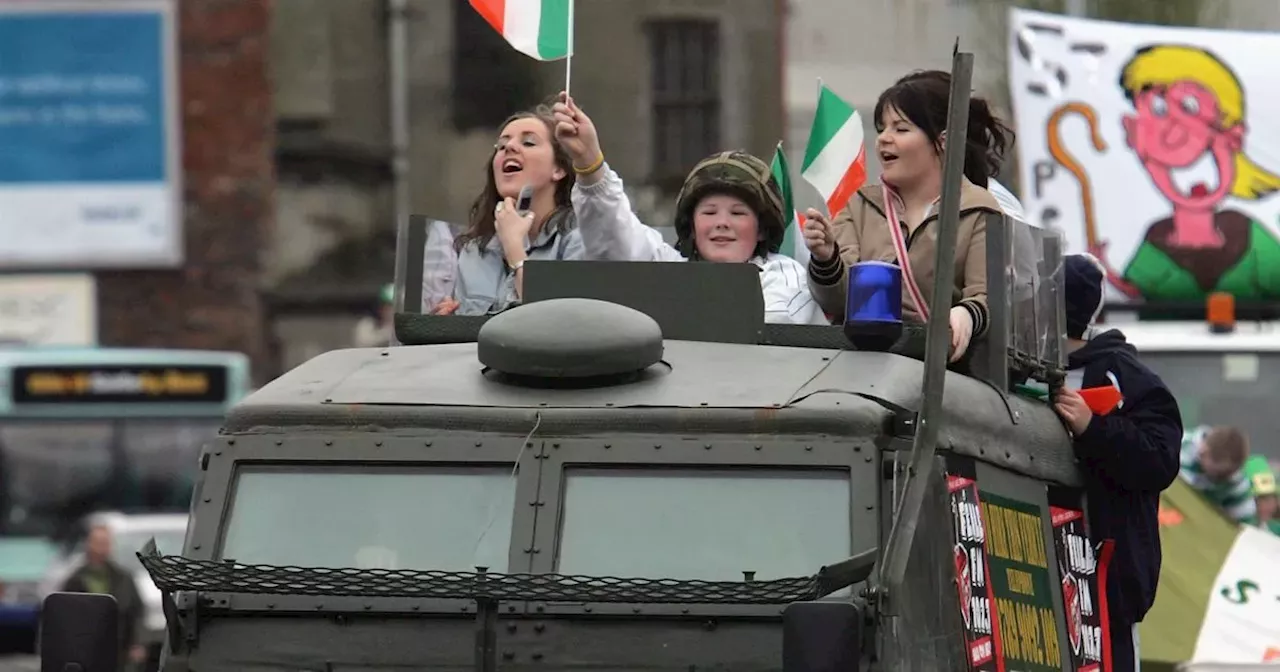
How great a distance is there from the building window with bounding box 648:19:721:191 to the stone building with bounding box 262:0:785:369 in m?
0.04

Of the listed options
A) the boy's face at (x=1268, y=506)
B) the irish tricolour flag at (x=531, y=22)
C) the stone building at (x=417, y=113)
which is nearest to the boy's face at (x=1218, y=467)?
the boy's face at (x=1268, y=506)

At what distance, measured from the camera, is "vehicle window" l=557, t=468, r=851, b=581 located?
20.3 feet

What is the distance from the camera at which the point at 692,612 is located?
6.05 metres

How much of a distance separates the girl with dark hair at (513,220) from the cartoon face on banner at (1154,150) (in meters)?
6.60

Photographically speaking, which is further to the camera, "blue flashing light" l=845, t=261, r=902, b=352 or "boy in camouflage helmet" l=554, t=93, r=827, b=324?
"boy in camouflage helmet" l=554, t=93, r=827, b=324

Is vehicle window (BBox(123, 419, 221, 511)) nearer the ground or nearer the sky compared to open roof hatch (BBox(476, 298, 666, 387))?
nearer the ground

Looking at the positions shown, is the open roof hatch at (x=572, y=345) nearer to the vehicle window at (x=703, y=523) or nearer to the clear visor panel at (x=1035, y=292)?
the vehicle window at (x=703, y=523)

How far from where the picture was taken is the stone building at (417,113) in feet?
112

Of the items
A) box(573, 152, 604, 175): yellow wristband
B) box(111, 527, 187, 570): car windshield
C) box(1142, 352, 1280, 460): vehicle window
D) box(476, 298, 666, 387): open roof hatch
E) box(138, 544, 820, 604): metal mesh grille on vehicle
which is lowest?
box(111, 527, 187, 570): car windshield

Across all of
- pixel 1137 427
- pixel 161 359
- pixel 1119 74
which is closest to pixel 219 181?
pixel 161 359

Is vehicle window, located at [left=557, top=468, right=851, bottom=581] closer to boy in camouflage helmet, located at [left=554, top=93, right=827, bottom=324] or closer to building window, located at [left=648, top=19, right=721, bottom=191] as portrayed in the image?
boy in camouflage helmet, located at [left=554, top=93, right=827, bottom=324]

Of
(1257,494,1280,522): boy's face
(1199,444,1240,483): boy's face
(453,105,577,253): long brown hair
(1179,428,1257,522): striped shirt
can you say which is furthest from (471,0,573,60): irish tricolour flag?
(1257,494,1280,522): boy's face

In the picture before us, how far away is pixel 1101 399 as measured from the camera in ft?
24.2

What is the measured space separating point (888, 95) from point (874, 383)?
1.24 meters
